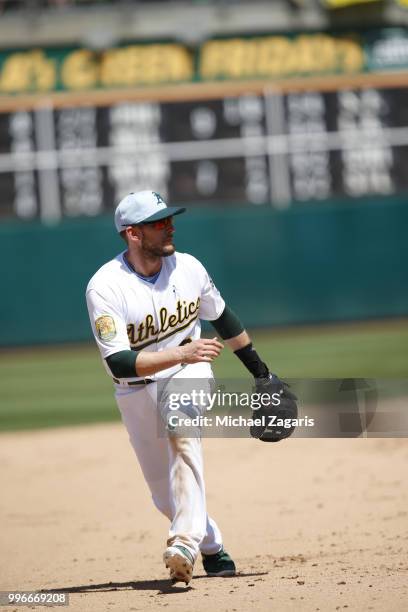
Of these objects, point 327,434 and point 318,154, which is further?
point 318,154

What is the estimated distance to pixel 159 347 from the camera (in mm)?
4895

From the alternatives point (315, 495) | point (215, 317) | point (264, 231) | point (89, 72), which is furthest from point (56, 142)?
point (215, 317)

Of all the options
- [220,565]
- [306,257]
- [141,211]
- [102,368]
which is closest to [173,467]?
[220,565]

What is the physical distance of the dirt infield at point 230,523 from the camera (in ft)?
15.0

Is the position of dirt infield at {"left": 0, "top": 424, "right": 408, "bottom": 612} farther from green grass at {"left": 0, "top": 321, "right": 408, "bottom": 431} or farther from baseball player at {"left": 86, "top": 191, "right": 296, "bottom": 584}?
green grass at {"left": 0, "top": 321, "right": 408, "bottom": 431}

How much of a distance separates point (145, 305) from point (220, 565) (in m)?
1.26

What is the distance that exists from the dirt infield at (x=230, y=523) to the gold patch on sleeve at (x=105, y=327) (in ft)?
3.60

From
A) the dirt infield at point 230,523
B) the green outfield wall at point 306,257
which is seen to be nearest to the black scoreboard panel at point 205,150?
the green outfield wall at point 306,257

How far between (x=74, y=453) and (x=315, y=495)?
2.33 metres

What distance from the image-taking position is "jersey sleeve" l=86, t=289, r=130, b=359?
183 inches

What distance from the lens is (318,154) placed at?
1645 centimetres

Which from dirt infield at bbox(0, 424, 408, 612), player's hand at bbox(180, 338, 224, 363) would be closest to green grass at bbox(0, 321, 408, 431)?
dirt infield at bbox(0, 424, 408, 612)

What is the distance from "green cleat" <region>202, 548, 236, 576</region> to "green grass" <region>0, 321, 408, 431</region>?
15.9 feet

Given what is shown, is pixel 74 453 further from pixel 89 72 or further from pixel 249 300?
pixel 89 72
